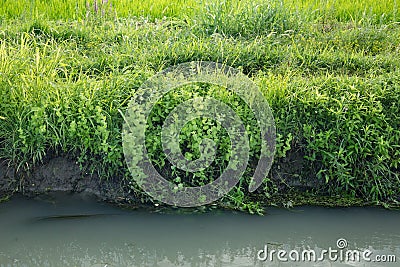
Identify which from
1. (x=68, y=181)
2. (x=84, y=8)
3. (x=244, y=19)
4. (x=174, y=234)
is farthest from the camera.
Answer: (x=84, y=8)

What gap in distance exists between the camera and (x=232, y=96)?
166 inches

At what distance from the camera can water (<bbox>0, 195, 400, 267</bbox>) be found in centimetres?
352

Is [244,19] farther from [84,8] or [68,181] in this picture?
[68,181]

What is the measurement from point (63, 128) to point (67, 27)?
1.66 m

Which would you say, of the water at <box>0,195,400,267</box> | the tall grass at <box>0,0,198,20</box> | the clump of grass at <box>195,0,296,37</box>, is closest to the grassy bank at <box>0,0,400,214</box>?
the clump of grass at <box>195,0,296,37</box>

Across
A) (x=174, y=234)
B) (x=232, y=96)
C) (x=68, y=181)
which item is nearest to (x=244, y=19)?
(x=232, y=96)

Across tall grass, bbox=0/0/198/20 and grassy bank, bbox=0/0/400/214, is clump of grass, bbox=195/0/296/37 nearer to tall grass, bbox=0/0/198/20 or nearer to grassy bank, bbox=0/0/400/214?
grassy bank, bbox=0/0/400/214

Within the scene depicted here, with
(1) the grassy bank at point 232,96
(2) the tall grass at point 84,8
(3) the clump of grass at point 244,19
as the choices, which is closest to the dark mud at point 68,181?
(1) the grassy bank at point 232,96

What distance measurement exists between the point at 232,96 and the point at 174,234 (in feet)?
3.41

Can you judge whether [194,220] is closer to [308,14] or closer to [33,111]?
[33,111]

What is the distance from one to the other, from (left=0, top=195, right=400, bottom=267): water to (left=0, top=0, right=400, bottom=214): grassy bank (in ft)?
0.66

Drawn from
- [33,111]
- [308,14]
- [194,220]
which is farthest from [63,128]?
[308,14]

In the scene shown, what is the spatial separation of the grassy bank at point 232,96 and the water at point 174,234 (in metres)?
0.20

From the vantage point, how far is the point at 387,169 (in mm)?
4121
